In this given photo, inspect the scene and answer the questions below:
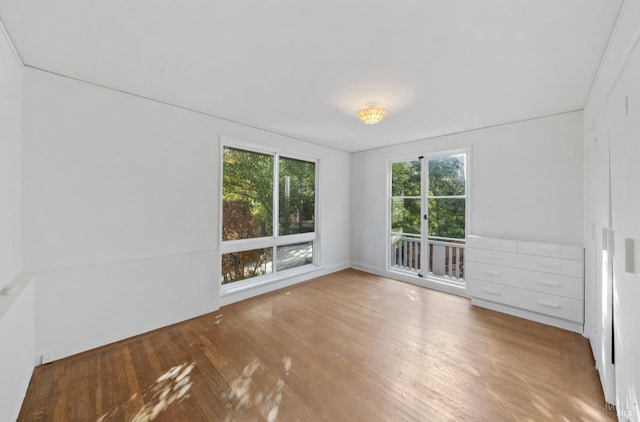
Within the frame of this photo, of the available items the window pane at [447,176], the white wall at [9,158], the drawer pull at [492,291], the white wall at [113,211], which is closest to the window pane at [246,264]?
the white wall at [113,211]

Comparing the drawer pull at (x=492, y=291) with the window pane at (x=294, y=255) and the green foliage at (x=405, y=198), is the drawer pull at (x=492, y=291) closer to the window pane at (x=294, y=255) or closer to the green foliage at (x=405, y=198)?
the green foliage at (x=405, y=198)

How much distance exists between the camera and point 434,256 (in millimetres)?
4395

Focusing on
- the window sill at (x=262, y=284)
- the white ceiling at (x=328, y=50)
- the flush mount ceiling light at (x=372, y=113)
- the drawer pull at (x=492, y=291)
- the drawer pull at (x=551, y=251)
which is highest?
the white ceiling at (x=328, y=50)

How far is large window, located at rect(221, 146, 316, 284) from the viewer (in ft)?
11.9

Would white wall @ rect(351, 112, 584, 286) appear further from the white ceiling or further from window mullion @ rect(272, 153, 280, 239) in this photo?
window mullion @ rect(272, 153, 280, 239)

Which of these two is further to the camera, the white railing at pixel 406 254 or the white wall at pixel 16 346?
the white railing at pixel 406 254

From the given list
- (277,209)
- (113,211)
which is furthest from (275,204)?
(113,211)

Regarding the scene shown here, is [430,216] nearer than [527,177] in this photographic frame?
No

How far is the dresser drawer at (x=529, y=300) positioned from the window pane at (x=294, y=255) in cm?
272

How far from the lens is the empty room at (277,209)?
1571 millimetres

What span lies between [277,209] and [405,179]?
2.48 m

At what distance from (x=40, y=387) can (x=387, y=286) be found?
13.5 feet

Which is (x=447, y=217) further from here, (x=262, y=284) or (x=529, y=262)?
(x=262, y=284)

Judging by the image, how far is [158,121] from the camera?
9.26 feet
